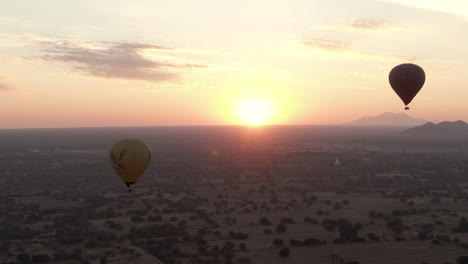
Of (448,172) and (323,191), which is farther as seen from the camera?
(448,172)

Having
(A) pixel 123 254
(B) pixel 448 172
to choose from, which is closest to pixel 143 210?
(A) pixel 123 254

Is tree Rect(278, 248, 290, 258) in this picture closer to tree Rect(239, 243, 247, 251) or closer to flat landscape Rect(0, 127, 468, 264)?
flat landscape Rect(0, 127, 468, 264)

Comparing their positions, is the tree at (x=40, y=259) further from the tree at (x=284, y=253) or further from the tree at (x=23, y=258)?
the tree at (x=284, y=253)

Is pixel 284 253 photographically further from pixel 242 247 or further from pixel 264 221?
pixel 264 221

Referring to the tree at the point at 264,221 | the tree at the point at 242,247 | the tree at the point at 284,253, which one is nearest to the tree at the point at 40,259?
the tree at the point at 242,247

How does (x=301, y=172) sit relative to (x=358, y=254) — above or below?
above

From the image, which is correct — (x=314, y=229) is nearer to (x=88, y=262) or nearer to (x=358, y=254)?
(x=358, y=254)

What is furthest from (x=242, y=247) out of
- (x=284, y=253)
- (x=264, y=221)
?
(x=264, y=221)
